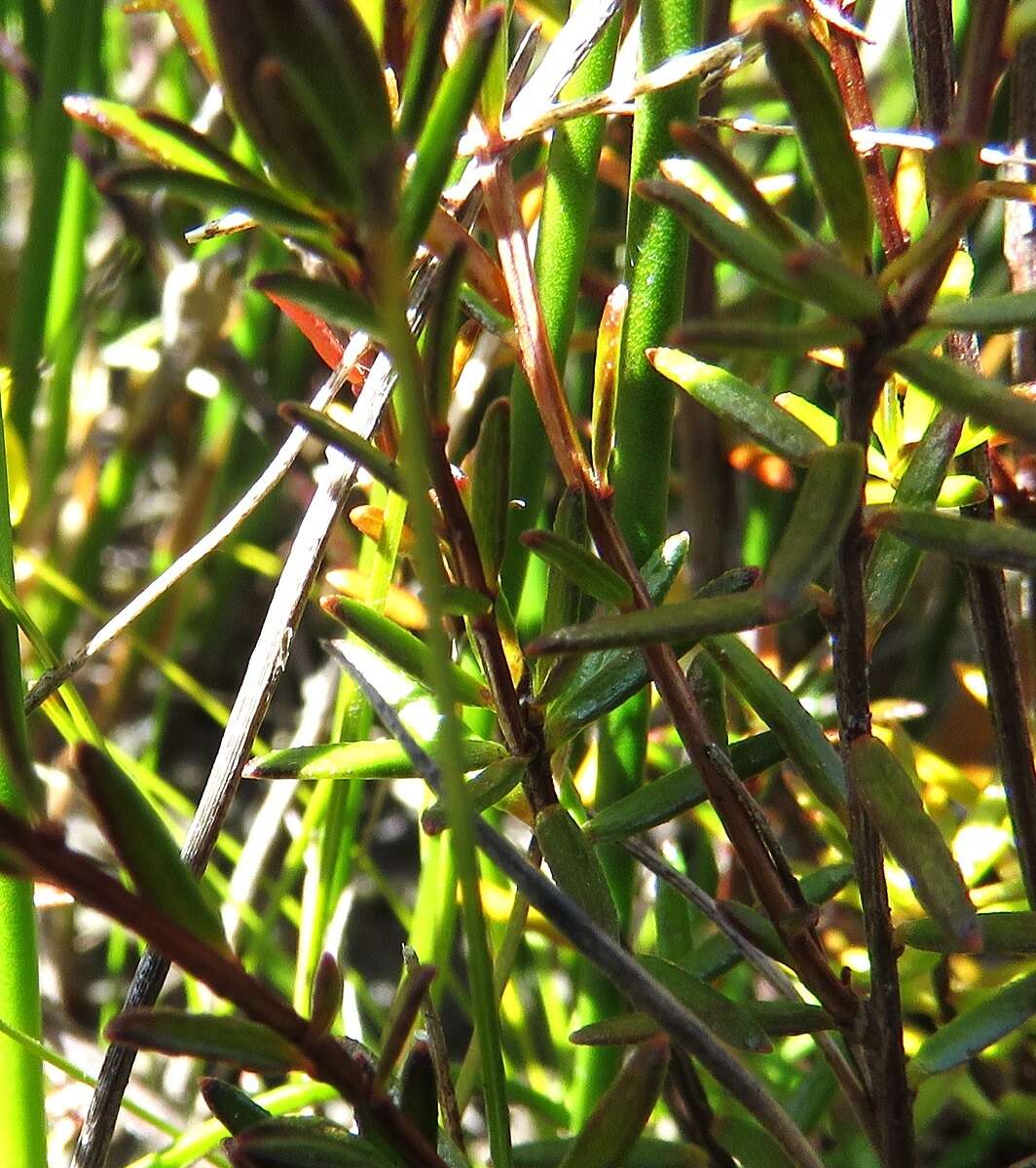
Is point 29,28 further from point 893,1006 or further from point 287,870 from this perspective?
point 893,1006

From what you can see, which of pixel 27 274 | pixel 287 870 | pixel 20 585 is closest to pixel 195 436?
pixel 20 585

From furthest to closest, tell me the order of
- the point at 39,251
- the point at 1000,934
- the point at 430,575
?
the point at 39,251
the point at 1000,934
the point at 430,575

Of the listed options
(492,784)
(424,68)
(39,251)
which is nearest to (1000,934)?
(492,784)

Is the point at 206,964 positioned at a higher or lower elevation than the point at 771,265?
lower

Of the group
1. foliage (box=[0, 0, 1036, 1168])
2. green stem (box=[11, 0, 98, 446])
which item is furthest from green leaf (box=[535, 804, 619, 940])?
green stem (box=[11, 0, 98, 446])

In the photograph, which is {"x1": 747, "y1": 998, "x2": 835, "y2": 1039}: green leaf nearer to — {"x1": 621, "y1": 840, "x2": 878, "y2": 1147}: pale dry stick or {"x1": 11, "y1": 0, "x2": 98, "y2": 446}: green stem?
{"x1": 621, "y1": 840, "x2": 878, "y2": 1147}: pale dry stick

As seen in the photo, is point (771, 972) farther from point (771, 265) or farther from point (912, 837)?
point (771, 265)
